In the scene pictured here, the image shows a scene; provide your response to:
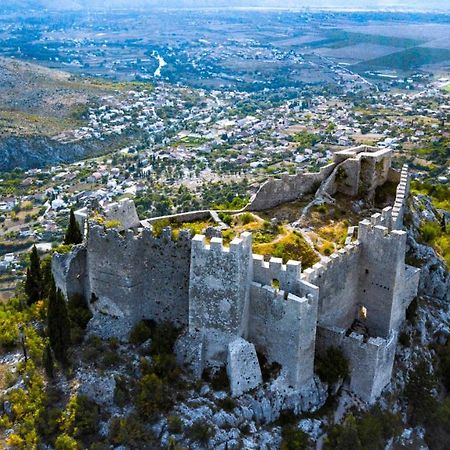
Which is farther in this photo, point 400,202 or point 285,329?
point 400,202

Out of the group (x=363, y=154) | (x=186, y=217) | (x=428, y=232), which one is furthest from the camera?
(x=428, y=232)

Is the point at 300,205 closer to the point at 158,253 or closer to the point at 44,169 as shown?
the point at 158,253

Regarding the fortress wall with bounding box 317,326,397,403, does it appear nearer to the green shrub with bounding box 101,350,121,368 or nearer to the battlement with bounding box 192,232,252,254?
the battlement with bounding box 192,232,252,254

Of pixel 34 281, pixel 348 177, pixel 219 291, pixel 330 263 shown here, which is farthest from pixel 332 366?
pixel 34 281

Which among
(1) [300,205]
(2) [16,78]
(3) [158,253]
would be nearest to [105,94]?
(2) [16,78]

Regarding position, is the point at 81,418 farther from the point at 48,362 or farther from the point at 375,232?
the point at 375,232

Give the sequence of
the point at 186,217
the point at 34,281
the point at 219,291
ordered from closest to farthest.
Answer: the point at 219,291
the point at 34,281
the point at 186,217

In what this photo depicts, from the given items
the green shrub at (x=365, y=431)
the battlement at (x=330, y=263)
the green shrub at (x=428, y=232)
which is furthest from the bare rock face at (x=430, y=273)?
the green shrub at (x=365, y=431)
